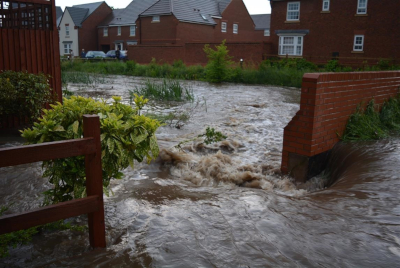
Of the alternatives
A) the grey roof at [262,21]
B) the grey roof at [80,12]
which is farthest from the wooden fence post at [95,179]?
the grey roof at [262,21]

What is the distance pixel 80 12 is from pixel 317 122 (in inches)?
2297

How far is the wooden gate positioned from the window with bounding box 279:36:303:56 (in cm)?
2840

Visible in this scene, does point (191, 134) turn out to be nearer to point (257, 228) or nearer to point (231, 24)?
point (257, 228)

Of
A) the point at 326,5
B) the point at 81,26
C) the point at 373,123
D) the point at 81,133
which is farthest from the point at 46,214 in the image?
the point at 81,26

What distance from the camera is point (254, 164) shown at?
700 centimetres

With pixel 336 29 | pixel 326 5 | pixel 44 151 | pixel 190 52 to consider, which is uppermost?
pixel 326 5

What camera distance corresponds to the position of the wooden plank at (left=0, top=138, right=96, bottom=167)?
2.64m

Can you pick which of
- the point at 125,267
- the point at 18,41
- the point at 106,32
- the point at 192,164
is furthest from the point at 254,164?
the point at 106,32

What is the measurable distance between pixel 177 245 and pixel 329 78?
388 centimetres

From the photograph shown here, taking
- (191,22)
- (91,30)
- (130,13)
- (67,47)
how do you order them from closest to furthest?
(191,22) < (130,13) < (91,30) < (67,47)

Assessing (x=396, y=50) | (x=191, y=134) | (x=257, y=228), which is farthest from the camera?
(x=396, y=50)

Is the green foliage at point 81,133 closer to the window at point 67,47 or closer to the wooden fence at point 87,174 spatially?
the wooden fence at point 87,174

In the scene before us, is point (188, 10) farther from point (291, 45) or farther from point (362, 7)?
point (362, 7)

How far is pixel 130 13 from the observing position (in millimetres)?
53781
